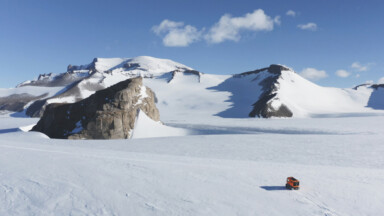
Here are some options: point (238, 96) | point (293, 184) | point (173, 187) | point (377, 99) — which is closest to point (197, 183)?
A: point (173, 187)

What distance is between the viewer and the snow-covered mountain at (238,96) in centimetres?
8444

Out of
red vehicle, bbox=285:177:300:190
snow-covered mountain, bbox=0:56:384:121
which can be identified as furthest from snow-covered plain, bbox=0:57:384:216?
snow-covered mountain, bbox=0:56:384:121

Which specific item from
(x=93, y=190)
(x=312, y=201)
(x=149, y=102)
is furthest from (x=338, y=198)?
(x=149, y=102)

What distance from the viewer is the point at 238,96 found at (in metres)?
111

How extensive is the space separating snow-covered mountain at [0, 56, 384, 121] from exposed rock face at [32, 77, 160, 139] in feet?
114

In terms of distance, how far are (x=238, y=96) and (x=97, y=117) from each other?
8393 centimetres

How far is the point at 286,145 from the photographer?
23.3m

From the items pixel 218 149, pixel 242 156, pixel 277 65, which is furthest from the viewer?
pixel 277 65

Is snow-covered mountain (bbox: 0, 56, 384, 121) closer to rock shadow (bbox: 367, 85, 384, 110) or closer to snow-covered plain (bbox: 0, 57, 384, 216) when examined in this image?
rock shadow (bbox: 367, 85, 384, 110)

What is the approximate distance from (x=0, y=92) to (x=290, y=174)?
618 feet

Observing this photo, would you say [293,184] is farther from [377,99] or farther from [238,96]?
[377,99]

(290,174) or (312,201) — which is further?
(290,174)

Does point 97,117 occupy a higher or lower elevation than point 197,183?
higher

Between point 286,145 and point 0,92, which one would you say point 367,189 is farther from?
point 0,92
